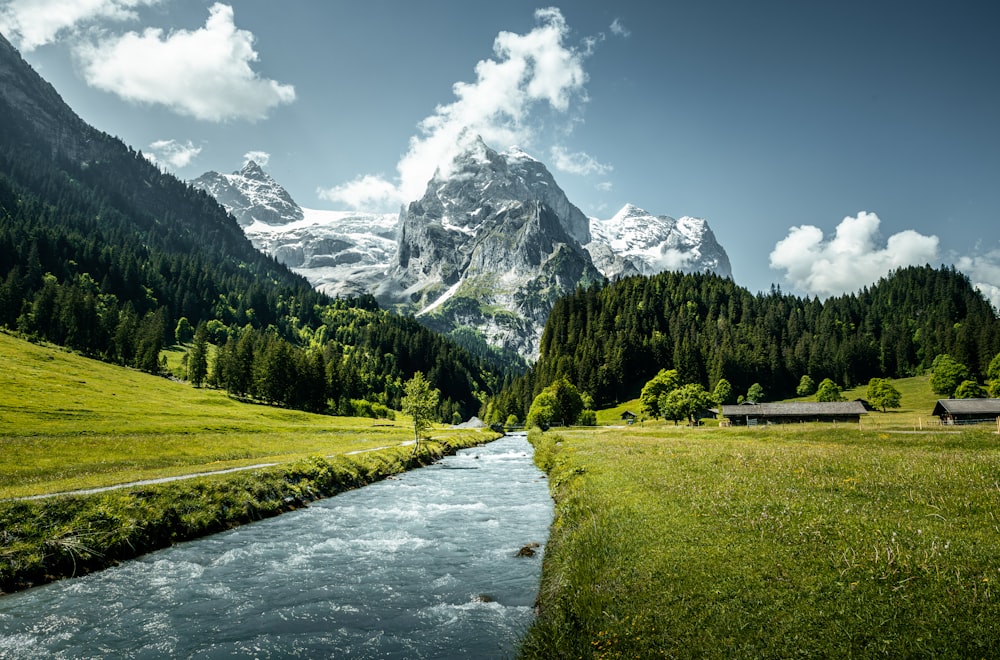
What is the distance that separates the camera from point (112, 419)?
2566 inches

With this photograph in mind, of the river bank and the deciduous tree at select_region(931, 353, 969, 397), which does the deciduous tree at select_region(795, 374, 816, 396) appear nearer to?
the deciduous tree at select_region(931, 353, 969, 397)

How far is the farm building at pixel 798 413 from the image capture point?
115 m

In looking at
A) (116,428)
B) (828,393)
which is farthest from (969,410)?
(116,428)

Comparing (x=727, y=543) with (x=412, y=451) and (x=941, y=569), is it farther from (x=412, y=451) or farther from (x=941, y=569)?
(x=412, y=451)

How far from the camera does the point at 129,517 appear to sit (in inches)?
1002

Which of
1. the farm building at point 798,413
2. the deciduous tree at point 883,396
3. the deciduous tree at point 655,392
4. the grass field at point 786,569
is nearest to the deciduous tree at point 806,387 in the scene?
the deciduous tree at point 883,396

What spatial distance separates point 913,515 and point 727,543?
6406 millimetres

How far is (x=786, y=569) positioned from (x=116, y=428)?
234 feet

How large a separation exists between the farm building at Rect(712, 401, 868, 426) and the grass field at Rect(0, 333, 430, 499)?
8969cm

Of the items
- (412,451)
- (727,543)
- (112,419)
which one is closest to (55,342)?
(112,419)

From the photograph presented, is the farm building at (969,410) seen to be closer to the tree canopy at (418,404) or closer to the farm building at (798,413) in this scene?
the farm building at (798,413)

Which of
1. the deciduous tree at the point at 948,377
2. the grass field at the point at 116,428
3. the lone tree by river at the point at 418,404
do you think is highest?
the deciduous tree at the point at 948,377

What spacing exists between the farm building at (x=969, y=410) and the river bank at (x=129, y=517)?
121 meters

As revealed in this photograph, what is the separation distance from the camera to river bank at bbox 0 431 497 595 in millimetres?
20953
